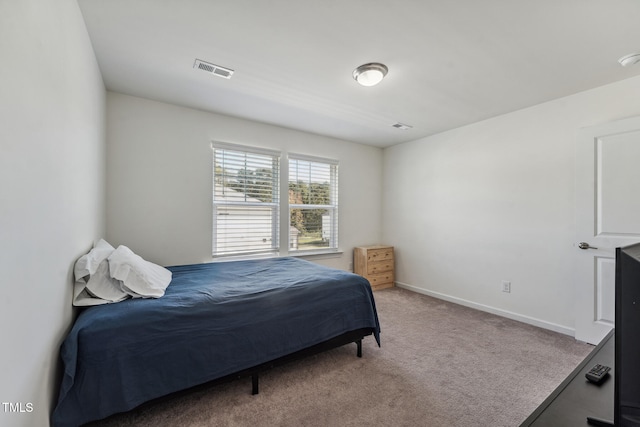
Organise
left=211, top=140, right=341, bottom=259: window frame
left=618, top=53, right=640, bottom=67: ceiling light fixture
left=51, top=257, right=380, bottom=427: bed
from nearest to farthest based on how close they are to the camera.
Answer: left=51, top=257, right=380, bottom=427: bed, left=618, top=53, right=640, bottom=67: ceiling light fixture, left=211, top=140, right=341, bottom=259: window frame

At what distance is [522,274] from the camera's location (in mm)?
3258

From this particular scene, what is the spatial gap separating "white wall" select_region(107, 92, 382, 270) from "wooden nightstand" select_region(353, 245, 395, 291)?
7.38ft

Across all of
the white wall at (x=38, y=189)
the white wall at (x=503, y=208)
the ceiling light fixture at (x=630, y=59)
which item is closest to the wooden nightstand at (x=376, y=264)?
the white wall at (x=503, y=208)

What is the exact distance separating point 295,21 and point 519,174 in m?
3.09

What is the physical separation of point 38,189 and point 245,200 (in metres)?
2.56

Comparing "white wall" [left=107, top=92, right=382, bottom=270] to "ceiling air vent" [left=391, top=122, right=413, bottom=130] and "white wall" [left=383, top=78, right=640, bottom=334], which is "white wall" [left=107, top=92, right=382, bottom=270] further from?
"white wall" [left=383, top=78, right=640, bottom=334]

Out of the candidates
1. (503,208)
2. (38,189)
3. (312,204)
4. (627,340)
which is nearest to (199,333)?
(38,189)

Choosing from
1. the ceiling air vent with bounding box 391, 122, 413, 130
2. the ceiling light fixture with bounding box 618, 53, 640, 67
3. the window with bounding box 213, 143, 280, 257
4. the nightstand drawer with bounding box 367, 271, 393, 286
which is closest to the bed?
→ the window with bounding box 213, 143, 280, 257

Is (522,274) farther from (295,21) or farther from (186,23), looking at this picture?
(186,23)

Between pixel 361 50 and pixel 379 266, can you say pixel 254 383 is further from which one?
pixel 379 266

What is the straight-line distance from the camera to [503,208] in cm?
344

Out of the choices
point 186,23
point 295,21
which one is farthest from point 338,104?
point 186,23

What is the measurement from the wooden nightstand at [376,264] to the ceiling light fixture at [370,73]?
2.77 m

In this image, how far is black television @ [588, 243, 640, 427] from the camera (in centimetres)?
66
